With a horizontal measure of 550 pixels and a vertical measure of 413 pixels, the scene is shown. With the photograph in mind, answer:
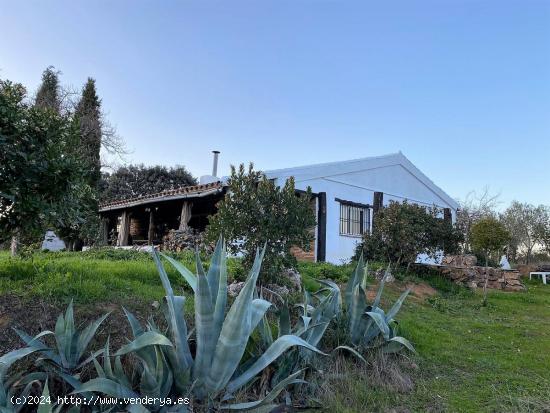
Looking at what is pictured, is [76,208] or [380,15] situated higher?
[380,15]

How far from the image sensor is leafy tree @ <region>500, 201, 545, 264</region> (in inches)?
1087

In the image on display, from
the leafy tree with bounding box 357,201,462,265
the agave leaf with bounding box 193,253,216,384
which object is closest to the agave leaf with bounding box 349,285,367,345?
the agave leaf with bounding box 193,253,216,384

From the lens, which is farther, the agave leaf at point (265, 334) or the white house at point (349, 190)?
the white house at point (349, 190)

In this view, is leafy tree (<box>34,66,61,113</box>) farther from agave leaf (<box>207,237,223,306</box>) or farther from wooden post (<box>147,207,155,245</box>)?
agave leaf (<box>207,237,223,306</box>)

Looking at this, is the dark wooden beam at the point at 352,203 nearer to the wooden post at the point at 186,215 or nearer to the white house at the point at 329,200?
the white house at the point at 329,200

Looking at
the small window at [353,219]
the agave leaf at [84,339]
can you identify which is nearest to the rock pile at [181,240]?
the small window at [353,219]

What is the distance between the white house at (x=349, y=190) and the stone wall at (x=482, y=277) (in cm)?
302

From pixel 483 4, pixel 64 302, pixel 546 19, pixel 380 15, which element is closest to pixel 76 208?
pixel 64 302

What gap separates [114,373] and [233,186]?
3.70m

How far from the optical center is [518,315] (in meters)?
8.27

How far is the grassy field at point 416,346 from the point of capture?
11.8 feet

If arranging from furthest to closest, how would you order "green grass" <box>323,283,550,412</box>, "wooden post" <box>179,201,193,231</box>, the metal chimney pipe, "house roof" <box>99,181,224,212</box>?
the metal chimney pipe, "wooden post" <box>179,201,193,231</box>, "house roof" <box>99,181,224,212</box>, "green grass" <box>323,283,550,412</box>

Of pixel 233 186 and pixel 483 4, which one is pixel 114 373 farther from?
pixel 483 4

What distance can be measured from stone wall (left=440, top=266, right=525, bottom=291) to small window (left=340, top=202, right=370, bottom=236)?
2767 millimetres
